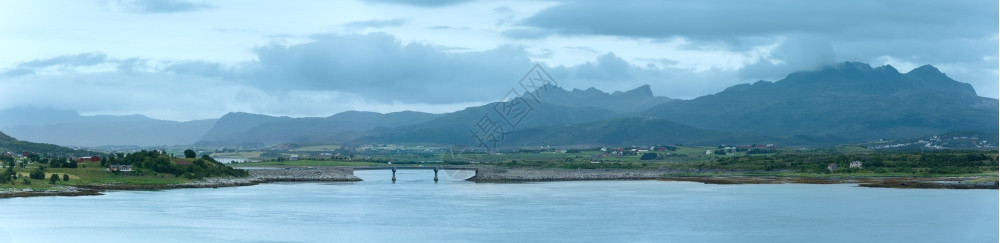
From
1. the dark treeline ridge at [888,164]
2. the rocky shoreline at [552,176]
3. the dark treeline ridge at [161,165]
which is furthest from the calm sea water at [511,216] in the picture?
the rocky shoreline at [552,176]

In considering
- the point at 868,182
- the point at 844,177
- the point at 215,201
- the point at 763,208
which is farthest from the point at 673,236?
the point at 844,177

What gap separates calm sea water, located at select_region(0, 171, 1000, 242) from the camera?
Answer: 190 feet

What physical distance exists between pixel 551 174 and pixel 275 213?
67029mm

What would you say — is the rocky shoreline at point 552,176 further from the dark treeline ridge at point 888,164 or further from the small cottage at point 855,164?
the small cottage at point 855,164

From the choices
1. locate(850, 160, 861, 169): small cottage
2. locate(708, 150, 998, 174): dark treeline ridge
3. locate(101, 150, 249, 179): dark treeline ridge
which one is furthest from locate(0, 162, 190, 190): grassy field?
locate(850, 160, 861, 169): small cottage

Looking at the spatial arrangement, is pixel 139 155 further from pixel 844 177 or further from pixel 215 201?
pixel 844 177

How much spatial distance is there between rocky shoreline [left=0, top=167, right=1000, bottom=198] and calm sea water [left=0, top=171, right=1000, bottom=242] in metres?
3.33

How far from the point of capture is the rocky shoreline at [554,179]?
308 feet

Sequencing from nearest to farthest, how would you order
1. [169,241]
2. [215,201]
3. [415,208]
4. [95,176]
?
[169,241], [415,208], [215,201], [95,176]

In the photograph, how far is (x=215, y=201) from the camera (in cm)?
8269

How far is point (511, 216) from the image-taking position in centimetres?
6938

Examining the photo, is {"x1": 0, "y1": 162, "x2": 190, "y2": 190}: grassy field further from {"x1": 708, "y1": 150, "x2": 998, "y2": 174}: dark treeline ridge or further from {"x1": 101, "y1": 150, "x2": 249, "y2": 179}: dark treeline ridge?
{"x1": 708, "y1": 150, "x2": 998, "y2": 174}: dark treeline ridge

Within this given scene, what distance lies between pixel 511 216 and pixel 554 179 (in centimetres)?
5911

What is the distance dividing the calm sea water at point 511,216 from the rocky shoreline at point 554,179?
333cm
